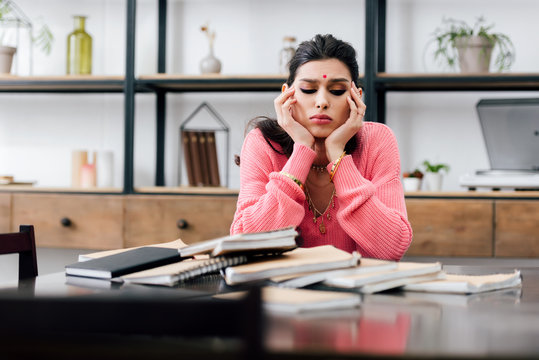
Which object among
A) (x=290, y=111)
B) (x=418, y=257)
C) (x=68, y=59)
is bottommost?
(x=418, y=257)

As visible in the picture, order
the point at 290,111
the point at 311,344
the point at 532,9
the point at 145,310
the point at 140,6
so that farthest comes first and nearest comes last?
1. the point at 140,6
2. the point at 532,9
3. the point at 290,111
4. the point at 311,344
5. the point at 145,310

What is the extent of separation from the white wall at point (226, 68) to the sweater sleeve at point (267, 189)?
1269mm

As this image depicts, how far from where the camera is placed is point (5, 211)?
2691 mm

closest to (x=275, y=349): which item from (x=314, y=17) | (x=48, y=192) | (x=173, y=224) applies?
(x=173, y=224)

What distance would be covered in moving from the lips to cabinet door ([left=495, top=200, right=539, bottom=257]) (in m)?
1.12

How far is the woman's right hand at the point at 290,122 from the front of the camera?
1672mm

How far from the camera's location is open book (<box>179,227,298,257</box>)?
2.90 feet

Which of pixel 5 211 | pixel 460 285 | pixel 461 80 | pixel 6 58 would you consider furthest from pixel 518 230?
pixel 6 58

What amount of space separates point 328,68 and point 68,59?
171 centimetres

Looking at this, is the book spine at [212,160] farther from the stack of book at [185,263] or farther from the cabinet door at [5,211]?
the stack of book at [185,263]

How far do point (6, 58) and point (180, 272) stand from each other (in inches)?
92.3

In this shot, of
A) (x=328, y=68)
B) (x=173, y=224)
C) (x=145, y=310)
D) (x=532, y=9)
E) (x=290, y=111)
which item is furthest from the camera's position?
(x=532, y=9)

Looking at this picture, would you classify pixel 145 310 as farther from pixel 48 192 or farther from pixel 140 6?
pixel 140 6

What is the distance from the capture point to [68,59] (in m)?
2.88
